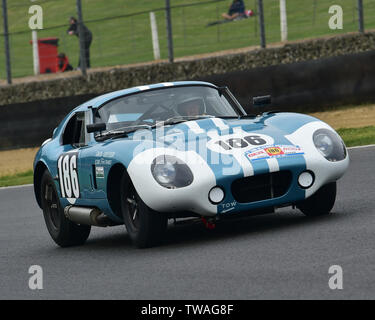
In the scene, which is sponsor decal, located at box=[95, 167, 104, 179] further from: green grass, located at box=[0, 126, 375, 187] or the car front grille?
green grass, located at box=[0, 126, 375, 187]

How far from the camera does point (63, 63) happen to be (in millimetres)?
23422

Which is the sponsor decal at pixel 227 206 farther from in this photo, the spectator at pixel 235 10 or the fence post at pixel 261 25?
the spectator at pixel 235 10

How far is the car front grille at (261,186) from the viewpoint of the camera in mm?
7430

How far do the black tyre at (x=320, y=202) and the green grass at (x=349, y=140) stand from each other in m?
6.72

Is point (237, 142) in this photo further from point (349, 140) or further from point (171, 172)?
point (349, 140)

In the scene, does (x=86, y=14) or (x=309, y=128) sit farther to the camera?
(x=86, y=14)

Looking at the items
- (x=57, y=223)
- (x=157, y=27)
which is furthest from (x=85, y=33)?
(x=57, y=223)

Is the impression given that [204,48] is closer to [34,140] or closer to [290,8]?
[290,8]

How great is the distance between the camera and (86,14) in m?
22.0

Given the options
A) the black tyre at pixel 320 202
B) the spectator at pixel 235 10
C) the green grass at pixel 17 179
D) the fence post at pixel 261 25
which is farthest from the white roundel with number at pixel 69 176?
the spectator at pixel 235 10
